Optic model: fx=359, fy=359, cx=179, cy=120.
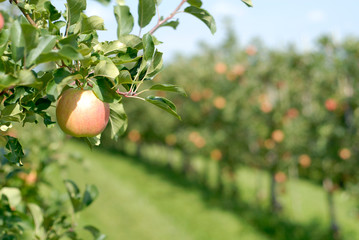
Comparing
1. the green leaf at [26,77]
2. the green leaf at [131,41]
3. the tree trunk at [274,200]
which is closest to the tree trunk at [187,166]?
the tree trunk at [274,200]

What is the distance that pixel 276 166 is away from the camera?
9117mm

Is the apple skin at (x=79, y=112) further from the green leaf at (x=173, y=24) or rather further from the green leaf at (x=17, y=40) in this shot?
the green leaf at (x=173, y=24)

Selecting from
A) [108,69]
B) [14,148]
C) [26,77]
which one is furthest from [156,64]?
[14,148]

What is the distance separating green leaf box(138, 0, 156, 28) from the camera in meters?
1.16

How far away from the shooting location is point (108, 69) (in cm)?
99

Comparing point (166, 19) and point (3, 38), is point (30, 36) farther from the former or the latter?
point (166, 19)

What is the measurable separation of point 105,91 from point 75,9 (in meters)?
0.26

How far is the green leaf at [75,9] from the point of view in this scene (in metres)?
1.04

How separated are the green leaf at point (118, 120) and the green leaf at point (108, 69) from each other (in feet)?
0.48

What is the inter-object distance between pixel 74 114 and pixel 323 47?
685cm

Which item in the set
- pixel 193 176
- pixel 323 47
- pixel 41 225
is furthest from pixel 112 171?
pixel 41 225

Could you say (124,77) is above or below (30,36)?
below

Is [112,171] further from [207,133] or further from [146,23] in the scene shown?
[146,23]

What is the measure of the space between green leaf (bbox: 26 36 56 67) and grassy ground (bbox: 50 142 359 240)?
15.5 ft
